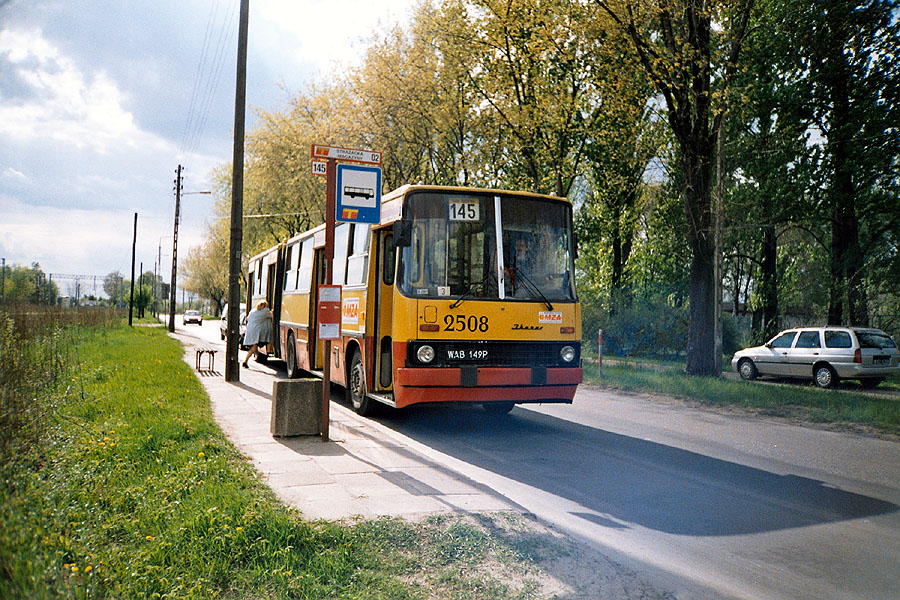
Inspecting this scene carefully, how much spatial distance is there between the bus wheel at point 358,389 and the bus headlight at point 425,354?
173 centimetres

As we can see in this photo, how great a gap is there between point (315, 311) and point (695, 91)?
1000cm

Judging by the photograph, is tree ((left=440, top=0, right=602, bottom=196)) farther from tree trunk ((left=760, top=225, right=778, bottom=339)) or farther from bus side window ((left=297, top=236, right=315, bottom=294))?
tree trunk ((left=760, top=225, right=778, bottom=339))

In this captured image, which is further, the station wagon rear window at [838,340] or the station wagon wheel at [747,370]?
the station wagon wheel at [747,370]

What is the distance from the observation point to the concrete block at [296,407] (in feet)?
28.5

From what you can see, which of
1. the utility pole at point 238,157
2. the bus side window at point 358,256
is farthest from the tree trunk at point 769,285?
the bus side window at point 358,256

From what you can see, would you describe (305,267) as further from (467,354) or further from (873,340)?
(873,340)

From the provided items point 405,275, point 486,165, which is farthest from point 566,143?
point 405,275

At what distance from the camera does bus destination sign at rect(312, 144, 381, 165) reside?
8375 mm

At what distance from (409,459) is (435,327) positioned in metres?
2.06

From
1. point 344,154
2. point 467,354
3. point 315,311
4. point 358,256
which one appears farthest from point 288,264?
point 344,154

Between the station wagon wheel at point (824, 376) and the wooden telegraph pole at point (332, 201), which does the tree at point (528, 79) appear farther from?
the wooden telegraph pole at point (332, 201)

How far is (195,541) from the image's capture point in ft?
15.0

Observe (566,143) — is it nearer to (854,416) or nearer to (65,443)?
(854,416)

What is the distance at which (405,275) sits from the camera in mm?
9594
